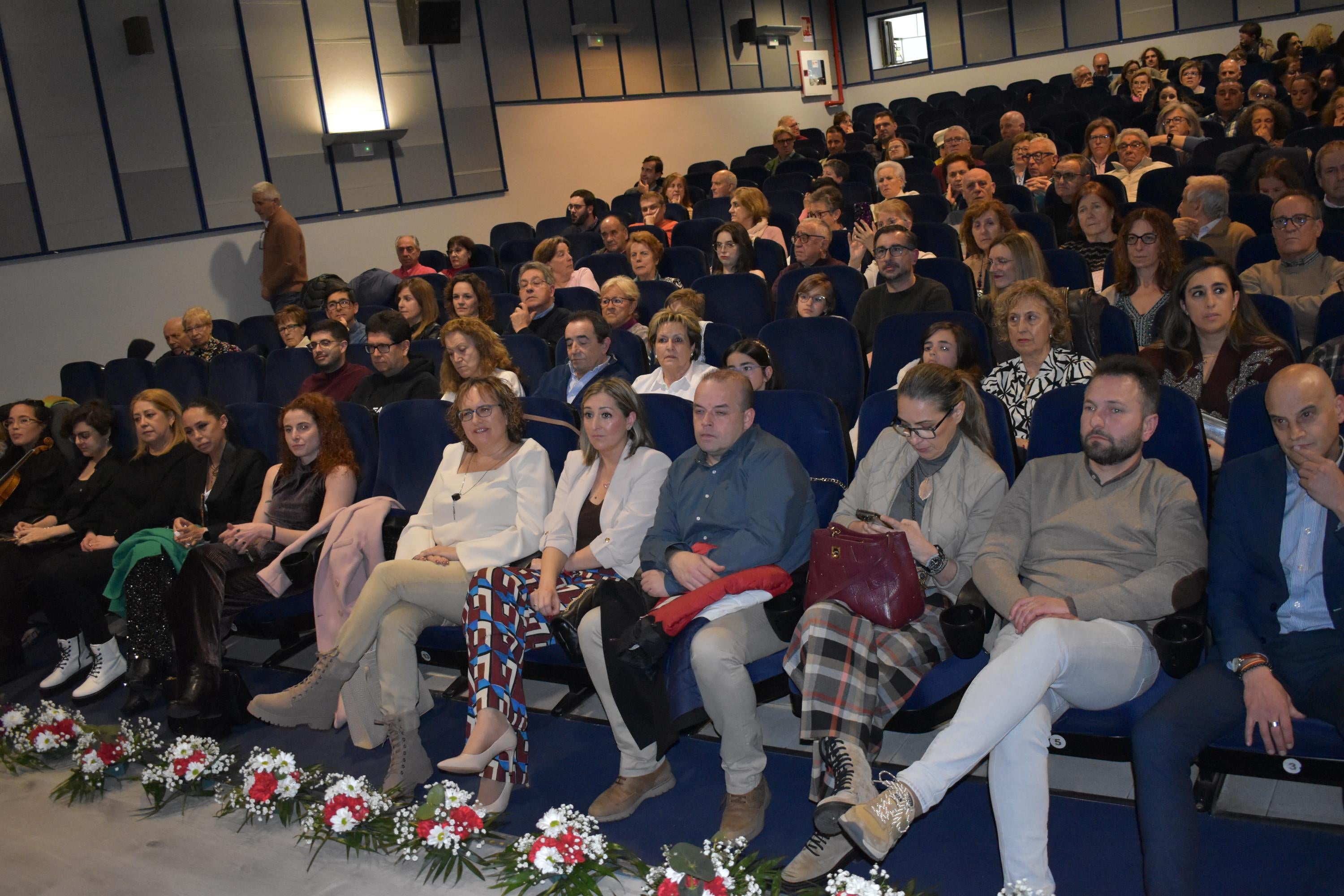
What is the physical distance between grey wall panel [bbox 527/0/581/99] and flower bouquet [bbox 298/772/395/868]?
372 inches

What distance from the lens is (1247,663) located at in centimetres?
199

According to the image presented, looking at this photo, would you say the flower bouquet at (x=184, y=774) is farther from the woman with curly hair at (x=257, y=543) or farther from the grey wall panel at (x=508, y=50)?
the grey wall panel at (x=508, y=50)

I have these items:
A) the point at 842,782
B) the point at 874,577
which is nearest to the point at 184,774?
the point at 842,782

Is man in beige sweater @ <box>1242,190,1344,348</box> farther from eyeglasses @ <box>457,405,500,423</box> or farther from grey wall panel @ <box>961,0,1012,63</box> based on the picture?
grey wall panel @ <box>961,0,1012,63</box>

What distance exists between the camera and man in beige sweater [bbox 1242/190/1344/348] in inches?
137

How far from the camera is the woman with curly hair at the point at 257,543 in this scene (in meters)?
3.31

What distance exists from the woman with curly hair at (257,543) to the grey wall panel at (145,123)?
5.16 m

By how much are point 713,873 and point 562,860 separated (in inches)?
14.1

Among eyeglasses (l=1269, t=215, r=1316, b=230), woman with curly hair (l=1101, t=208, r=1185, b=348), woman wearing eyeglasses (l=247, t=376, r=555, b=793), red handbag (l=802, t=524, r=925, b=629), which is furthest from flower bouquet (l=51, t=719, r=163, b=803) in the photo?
eyeglasses (l=1269, t=215, r=1316, b=230)

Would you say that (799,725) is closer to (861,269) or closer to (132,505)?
(132,505)

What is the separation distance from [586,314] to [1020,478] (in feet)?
6.72

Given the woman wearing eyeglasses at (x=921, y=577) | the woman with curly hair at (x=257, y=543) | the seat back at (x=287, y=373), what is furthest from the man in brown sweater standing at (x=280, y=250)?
the woman wearing eyeglasses at (x=921, y=577)

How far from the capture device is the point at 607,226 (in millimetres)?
6633

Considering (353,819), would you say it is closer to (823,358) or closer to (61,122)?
(823,358)
